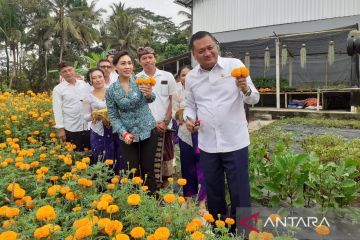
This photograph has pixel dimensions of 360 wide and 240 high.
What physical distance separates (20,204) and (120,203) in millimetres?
556

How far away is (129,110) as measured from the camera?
3121 millimetres

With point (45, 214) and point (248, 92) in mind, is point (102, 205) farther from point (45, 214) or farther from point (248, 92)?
point (248, 92)

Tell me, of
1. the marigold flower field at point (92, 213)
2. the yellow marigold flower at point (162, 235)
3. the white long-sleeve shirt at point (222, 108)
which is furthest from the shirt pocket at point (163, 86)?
the yellow marigold flower at point (162, 235)

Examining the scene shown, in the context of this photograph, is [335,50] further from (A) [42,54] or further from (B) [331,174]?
(A) [42,54]

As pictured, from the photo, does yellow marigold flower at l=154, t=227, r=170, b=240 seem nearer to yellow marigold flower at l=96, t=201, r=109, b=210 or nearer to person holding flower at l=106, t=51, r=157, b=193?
yellow marigold flower at l=96, t=201, r=109, b=210

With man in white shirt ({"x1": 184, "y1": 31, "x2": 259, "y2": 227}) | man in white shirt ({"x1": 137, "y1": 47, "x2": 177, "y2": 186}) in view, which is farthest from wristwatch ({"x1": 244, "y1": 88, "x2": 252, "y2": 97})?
man in white shirt ({"x1": 137, "y1": 47, "x2": 177, "y2": 186})

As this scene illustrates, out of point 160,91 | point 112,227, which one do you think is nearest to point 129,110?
point 160,91

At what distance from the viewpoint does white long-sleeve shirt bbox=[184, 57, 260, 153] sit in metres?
2.51

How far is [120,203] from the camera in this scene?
2.12 metres

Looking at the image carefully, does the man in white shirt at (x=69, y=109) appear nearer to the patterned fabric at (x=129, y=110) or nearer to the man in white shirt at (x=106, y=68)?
the man in white shirt at (x=106, y=68)

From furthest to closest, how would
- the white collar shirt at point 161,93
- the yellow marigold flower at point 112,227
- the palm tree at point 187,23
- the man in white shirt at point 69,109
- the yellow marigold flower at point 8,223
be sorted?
the palm tree at point 187,23
the man in white shirt at point 69,109
the white collar shirt at point 161,93
the yellow marigold flower at point 8,223
the yellow marigold flower at point 112,227

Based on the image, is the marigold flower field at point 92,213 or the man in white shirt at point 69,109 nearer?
the marigold flower field at point 92,213

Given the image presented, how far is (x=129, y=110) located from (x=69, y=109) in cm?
139

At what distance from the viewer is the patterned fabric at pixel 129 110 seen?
308cm
